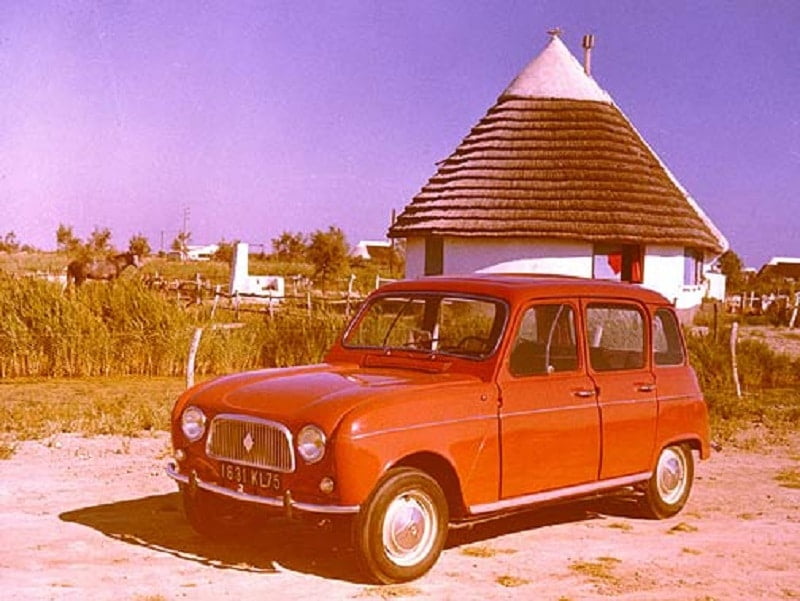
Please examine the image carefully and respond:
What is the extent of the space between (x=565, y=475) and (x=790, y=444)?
6271 millimetres

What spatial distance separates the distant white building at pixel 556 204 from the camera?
3028 cm

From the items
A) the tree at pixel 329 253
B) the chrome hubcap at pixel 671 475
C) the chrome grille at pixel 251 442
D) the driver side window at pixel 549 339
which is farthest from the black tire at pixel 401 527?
the tree at pixel 329 253

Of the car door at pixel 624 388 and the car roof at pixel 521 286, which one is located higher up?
the car roof at pixel 521 286

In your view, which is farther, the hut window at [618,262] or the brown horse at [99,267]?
the brown horse at [99,267]

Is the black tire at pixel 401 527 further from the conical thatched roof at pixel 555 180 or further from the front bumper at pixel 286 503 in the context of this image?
the conical thatched roof at pixel 555 180

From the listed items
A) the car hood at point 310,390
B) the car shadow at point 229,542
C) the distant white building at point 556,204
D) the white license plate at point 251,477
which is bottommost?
the car shadow at point 229,542

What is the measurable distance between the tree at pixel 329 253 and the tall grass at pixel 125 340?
1492 inches

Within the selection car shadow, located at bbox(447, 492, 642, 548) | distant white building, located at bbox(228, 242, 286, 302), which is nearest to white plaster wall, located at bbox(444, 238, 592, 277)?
distant white building, located at bbox(228, 242, 286, 302)

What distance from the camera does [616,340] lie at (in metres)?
9.08

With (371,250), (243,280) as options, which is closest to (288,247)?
(371,250)

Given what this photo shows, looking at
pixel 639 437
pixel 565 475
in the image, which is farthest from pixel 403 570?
pixel 639 437

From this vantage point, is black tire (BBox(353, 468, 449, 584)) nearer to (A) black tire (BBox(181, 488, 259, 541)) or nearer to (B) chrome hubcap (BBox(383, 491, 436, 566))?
(B) chrome hubcap (BBox(383, 491, 436, 566))

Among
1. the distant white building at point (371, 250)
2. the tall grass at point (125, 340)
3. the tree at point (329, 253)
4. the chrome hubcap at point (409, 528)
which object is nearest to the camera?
the chrome hubcap at point (409, 528)

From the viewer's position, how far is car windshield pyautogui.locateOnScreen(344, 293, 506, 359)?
7688mm
